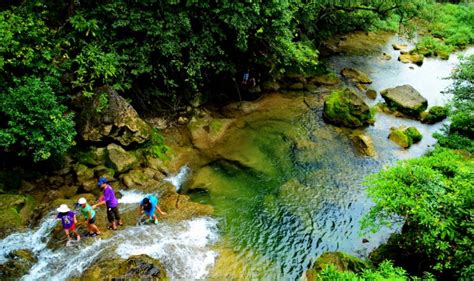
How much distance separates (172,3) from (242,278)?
10.7 meters

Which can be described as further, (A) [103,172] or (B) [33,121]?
(A) [103,172]

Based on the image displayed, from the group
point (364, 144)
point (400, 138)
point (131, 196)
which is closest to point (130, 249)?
point (131, 196)

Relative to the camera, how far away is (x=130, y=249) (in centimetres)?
1105

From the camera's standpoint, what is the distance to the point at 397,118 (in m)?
21.8

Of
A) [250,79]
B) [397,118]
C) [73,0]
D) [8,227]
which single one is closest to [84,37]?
[73,0]

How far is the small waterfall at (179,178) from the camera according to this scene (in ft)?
47.5

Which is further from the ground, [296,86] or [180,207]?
[180,207]

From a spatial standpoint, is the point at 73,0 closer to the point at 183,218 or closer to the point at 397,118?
the point at 183,218

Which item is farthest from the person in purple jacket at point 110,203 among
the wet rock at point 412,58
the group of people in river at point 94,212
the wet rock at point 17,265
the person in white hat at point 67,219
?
the wet rock at point 412,58

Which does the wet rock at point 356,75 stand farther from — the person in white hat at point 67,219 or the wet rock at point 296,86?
the person in white hat at point 67,219

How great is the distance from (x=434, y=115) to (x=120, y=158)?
18612mm

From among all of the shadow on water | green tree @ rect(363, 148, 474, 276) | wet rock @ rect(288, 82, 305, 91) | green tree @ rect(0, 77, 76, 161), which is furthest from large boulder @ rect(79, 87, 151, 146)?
wet rock @ rect(288, 82, 305, 91)

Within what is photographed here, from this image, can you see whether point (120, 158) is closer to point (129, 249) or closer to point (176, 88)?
point (129, 249)

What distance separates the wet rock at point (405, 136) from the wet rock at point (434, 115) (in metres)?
2.79
